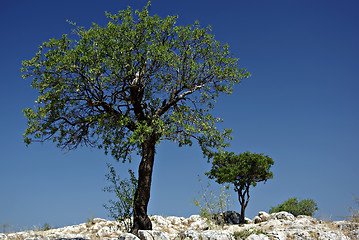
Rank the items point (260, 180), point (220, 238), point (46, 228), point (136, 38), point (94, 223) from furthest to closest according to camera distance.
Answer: point (260, 180) → point (94, 223) → point (46, 228) → point (136, 38) → point (220, 238)

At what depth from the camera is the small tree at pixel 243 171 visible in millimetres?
31594

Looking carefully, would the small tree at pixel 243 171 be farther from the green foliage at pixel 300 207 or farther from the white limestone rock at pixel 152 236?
the white limestone rock at pixel 152 236

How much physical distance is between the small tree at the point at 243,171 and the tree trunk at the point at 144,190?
16988mm

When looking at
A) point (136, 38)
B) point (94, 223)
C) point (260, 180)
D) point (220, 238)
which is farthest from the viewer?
point (260, 180)

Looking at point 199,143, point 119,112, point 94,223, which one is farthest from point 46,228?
point 199,143

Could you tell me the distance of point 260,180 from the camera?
109 ft

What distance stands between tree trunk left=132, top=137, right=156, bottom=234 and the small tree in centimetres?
1699

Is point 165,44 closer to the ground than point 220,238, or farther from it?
farther from it

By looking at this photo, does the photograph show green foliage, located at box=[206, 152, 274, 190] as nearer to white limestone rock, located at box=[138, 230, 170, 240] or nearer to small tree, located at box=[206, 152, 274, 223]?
small tree, located at box=[206, 152, 274, 223]

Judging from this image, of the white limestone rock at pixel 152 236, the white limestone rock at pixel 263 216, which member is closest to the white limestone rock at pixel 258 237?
the white limestone rock at pixel 152 236

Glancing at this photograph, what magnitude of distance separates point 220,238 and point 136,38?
9.72 meters

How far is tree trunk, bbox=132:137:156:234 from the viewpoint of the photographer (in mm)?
14859

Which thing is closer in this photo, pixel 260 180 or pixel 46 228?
pixel 46 228

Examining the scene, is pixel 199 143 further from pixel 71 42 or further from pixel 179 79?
pixel 71 42
